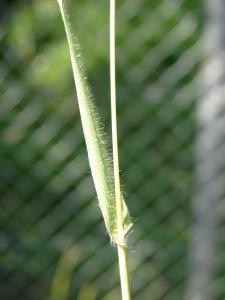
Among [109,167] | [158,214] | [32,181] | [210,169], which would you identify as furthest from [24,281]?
[109,167]

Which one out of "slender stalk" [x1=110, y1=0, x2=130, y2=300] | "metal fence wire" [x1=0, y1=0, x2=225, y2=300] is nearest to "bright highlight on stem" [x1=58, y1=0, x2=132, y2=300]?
"slender stalk" [x1=110, y1=0, x2=130, y2=300]

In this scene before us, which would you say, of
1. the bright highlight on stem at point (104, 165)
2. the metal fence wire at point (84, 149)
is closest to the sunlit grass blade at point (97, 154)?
the bright highlight on stem at point (104, 165)

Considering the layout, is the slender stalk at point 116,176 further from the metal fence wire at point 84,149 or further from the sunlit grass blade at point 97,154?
the metal fence wire at point 84,149

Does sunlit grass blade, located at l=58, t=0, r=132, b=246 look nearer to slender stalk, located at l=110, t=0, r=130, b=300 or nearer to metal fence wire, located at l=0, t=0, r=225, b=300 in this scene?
slender stalk, located at l=110, t=0, r=130, b=300

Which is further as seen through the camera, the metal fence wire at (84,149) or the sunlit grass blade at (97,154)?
the metal fence wire at (84,149)

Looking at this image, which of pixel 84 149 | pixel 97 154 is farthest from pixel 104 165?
pixel 84 149

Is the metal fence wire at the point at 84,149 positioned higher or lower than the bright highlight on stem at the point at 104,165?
higher
